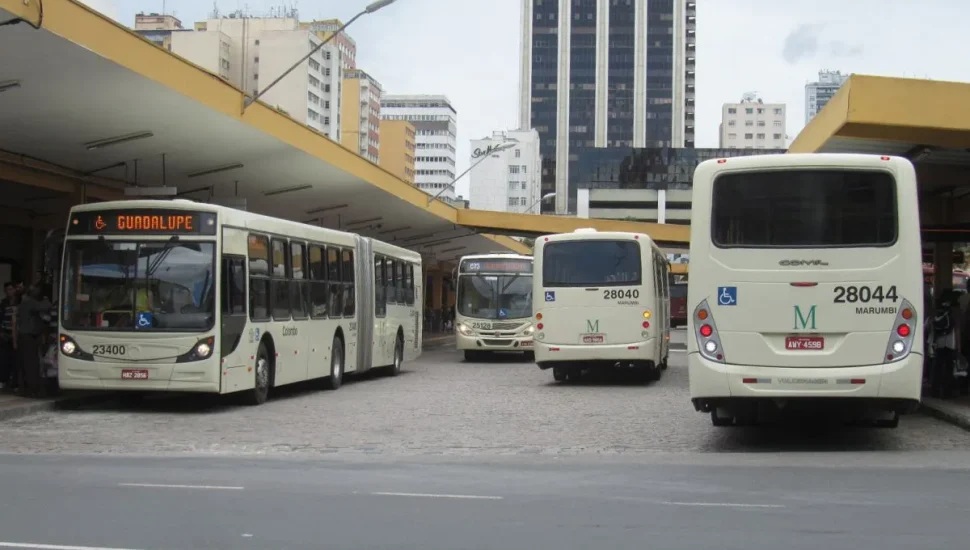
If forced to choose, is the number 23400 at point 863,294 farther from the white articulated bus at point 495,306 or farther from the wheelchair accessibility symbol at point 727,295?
the white articulated bus at point 495,306

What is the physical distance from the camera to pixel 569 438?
1448cm

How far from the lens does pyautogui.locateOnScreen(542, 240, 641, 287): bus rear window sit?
910 inches

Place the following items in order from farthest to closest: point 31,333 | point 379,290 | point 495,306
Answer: point 495,306 < point 379,290 < point 31,333

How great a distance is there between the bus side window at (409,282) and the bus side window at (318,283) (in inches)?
284

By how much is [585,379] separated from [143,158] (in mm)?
10177

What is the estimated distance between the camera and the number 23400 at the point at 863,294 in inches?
460

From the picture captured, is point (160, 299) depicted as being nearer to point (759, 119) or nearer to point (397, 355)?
point (397, 355)

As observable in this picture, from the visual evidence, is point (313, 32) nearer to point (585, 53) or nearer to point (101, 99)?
point (585, 53)

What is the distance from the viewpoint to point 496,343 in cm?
3425

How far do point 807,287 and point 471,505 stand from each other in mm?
4823

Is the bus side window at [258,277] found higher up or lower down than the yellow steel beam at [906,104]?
lower down

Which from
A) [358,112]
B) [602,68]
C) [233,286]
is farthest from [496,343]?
[602,68]

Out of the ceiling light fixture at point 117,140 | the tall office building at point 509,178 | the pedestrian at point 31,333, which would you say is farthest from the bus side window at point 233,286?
the tall office building at point 509,178

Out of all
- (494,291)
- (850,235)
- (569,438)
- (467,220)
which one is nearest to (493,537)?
(850,235)
